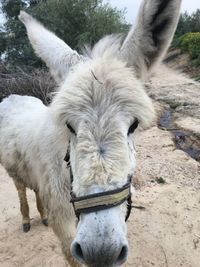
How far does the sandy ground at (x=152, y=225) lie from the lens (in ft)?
11.6

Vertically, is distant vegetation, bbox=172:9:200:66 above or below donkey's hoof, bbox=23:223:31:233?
below

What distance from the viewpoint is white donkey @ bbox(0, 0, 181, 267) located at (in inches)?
A: 64.6

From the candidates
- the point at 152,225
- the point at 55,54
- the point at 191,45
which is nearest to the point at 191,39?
the point at 191,45

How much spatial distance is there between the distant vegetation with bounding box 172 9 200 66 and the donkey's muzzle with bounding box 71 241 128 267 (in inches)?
504

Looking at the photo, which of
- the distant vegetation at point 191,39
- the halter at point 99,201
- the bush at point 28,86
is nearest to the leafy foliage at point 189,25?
the distant vegetation at point 191,39

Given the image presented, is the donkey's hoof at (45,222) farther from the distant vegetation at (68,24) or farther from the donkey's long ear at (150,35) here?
the distant vegetation at (68,24)

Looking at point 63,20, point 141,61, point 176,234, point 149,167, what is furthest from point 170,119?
point 63,20

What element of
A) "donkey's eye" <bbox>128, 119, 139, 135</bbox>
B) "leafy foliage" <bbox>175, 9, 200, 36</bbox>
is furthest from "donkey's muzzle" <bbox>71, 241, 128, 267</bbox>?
"leafy foliage" <bbox>175, 9, 200, 36</bbox>

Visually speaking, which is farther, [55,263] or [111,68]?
[55,263]

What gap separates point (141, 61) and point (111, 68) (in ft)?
0.77

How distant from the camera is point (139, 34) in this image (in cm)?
196

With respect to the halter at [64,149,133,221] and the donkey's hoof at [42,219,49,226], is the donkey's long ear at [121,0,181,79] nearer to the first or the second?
the halter at [64,149,133,221]

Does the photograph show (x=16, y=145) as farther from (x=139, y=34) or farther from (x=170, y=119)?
(x=170, y=119)

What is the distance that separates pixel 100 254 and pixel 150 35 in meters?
1.33
